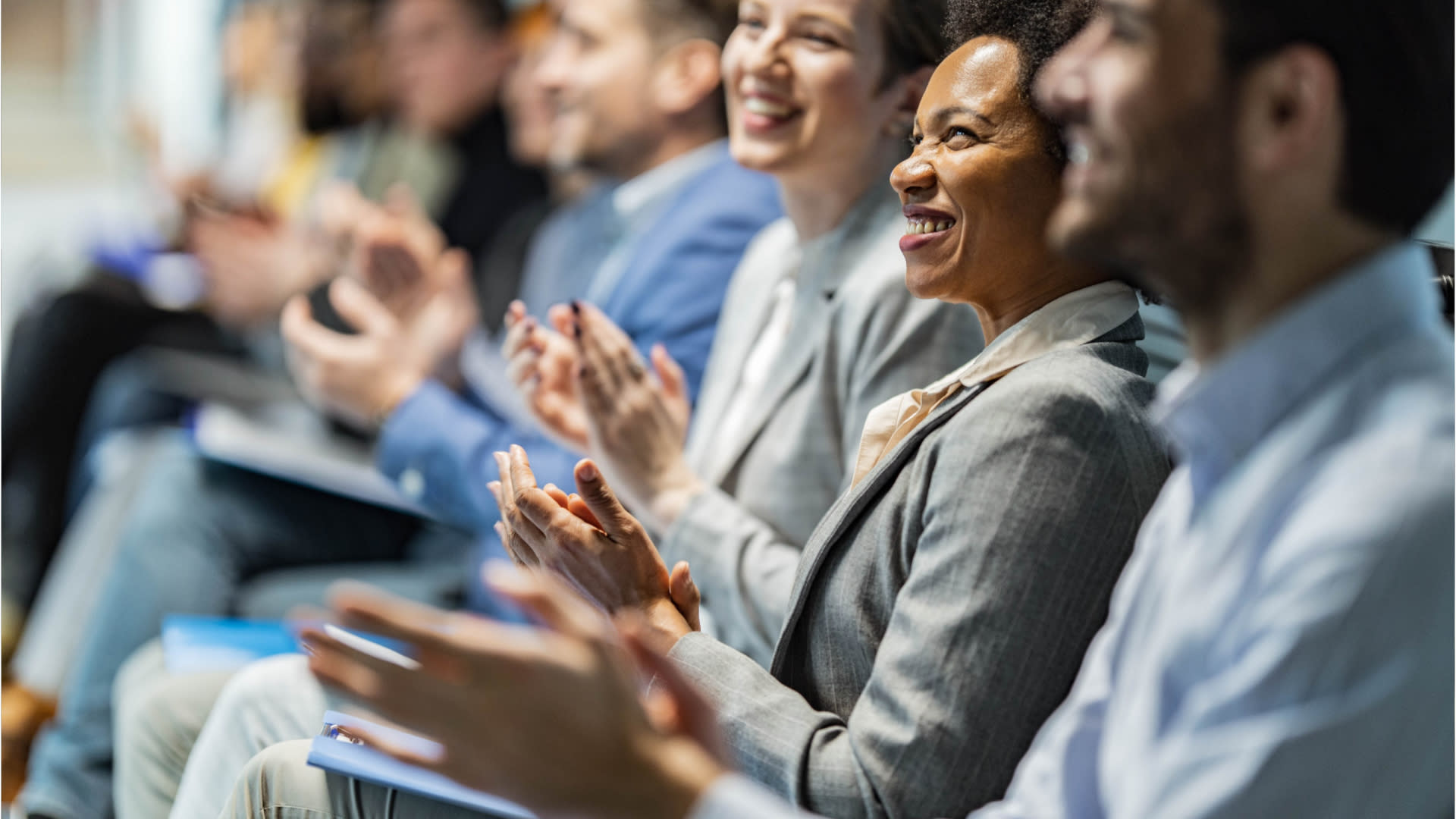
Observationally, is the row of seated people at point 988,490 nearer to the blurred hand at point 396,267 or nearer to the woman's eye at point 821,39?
the woman's eye at point 821,39

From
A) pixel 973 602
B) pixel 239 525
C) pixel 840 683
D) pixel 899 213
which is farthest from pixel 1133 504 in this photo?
pixel 239 525

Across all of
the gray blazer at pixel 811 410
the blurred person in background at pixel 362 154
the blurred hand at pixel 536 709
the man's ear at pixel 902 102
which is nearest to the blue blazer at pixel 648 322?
the gray blazer at pixel 811 410

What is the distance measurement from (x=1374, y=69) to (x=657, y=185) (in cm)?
164

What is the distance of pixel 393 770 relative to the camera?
46.1 inches

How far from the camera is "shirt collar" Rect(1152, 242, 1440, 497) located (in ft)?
2.75

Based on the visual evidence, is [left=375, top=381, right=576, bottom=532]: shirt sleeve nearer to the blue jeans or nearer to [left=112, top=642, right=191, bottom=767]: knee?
the blue jeans

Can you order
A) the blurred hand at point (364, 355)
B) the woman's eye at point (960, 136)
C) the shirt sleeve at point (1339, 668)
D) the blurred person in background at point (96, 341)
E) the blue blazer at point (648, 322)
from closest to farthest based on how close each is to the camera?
the shirt sleeve at point (1339, 668) → the woman's eye at point (960, 136) → the blue blazer at point (648, 322) → the blurred hand at point (364, 355) → the blurred person in background at point (96, 341)

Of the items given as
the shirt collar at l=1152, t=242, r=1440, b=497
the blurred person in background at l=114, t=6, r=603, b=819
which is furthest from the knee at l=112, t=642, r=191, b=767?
the shirt collar at l=1152, t=242, r=1440, b=497

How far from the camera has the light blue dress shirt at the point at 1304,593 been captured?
2.53 feet

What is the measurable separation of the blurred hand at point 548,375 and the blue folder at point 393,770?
0.63 metres

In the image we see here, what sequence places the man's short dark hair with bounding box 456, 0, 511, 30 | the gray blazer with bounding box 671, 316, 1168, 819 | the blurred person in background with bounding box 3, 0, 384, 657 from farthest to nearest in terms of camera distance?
the man's short dark hair with bounding box 456, 0, 511, 30 → the blurred person in background with bounding box 3, 0, 384, 657 → the gray blazer with bounding box 671, 316, 1168, 819

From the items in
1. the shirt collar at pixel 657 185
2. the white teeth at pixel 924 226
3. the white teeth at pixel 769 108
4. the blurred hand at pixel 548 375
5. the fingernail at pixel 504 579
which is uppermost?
the white teeth at pixel 769 108

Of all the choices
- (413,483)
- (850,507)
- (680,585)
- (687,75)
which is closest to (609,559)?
(680,585)

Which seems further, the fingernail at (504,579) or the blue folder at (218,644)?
the blue folder at (218,644)
